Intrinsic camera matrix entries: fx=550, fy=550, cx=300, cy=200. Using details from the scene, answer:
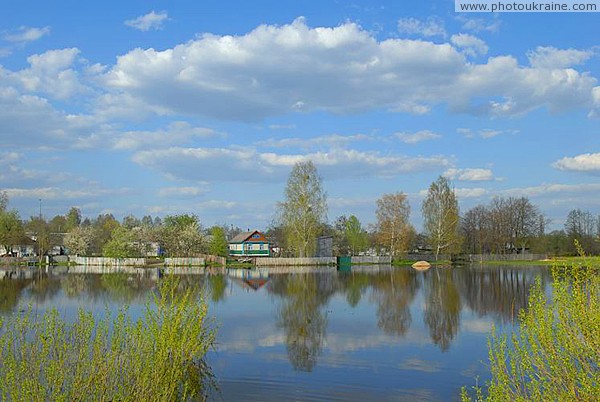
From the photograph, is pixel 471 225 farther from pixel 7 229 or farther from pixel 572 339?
pixel 572 339

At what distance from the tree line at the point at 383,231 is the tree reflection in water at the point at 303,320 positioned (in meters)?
34.5

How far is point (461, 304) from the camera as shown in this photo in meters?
31.3

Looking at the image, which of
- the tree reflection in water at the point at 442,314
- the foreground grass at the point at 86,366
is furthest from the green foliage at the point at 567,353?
the tree reflection in water at the point at 442,314

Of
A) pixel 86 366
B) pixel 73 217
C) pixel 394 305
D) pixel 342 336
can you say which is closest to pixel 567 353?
pixel 86 366

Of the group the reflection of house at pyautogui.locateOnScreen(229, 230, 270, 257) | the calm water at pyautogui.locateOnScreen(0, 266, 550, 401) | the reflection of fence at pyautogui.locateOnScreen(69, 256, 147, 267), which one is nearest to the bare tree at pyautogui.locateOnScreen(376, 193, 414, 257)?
the reflection of house at pyautogui.locateOnScreen(229, 230, 270, 257)

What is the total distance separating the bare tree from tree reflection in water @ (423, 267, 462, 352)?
49821 mm

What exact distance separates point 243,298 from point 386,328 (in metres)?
14.2

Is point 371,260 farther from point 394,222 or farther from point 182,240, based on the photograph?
point 182,240

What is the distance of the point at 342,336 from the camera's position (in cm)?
2091

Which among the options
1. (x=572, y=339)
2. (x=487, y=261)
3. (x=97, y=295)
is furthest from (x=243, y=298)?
(x=487, y=261)

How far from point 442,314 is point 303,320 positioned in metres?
7.17

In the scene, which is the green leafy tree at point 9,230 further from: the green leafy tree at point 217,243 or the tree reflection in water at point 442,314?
the tree reflection in water at point 442,314

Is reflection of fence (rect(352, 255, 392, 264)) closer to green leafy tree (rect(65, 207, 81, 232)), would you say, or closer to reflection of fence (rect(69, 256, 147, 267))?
reflection of fence (rect(69, 256, 147, 267))

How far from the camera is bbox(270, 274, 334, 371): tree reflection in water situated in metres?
17.3
